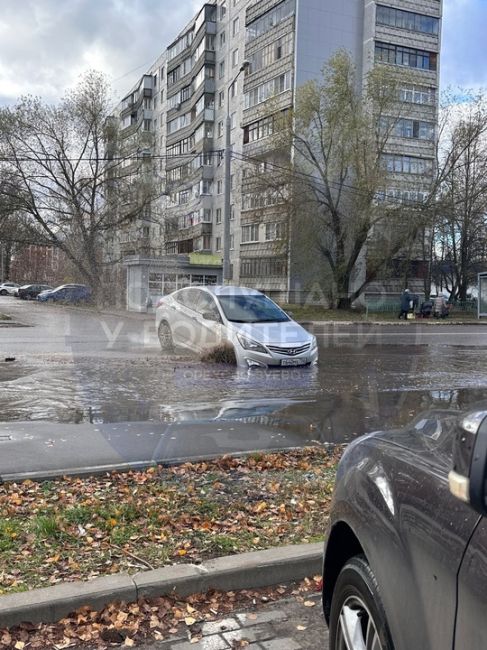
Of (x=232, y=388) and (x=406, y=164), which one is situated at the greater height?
(x=406, y=164)

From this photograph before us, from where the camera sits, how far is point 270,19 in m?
48.0

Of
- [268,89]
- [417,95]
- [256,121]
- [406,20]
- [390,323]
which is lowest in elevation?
[390,323]

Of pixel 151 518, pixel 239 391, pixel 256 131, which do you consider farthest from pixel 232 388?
pixel 256 131

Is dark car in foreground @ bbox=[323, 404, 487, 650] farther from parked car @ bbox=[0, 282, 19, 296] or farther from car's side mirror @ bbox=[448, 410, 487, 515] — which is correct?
parked car @ bbox=[0, 282, 19, 296]

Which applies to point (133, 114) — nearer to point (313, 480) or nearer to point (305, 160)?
point (305, 160)

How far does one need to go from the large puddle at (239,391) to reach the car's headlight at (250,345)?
420mm

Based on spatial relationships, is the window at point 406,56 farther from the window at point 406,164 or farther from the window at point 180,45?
the window at point 180,45

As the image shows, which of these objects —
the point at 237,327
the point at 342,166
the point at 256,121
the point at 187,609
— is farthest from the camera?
the point at 256,121

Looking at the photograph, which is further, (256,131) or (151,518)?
(256,131)

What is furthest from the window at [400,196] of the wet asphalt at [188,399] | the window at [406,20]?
the wet asphalt at [188,399]

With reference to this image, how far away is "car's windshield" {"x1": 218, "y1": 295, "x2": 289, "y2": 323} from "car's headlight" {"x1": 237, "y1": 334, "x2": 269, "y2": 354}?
599 mm

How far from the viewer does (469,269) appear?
4934 cm

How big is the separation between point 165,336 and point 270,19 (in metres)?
41.1

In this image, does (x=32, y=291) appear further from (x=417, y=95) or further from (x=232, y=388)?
(x=232, y=388)
